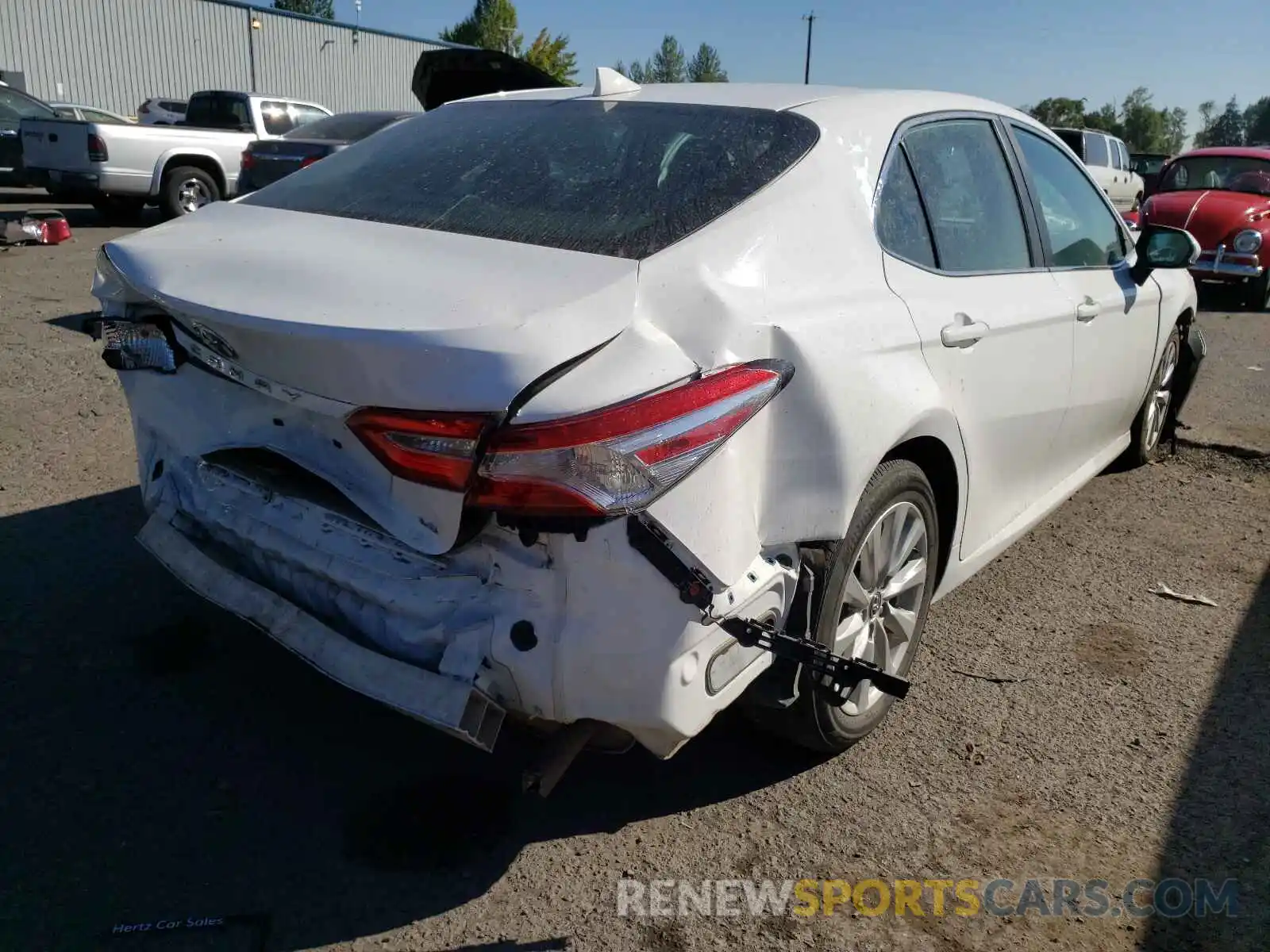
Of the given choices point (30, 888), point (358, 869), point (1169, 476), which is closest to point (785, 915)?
point (358, 869)

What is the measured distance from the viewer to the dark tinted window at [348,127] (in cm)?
1240

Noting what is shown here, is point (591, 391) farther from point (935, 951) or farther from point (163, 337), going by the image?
point (935, 951)

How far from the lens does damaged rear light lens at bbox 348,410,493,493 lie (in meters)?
1.94

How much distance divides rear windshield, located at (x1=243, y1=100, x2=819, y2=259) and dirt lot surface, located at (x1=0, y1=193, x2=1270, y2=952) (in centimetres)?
138

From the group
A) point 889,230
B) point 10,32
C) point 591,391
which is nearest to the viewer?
point 591,391

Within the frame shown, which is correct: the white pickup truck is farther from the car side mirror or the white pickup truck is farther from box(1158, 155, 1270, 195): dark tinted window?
the car side mirror

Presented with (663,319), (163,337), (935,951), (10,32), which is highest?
(10,32)

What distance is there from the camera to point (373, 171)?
303 centimetres

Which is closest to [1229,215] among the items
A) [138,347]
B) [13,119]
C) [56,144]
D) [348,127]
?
[348,127]

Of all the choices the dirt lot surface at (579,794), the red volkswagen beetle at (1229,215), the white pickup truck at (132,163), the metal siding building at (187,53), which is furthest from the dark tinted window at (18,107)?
the red volkswagen beetle at (1229,215)

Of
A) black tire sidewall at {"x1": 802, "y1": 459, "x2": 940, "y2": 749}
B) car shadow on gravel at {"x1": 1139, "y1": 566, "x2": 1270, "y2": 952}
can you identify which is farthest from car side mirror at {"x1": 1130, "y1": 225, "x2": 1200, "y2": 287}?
black tire sidewall at {"x1": 802, "y1": 459, "x2": 940, "y2": 749}

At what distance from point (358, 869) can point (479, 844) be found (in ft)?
0.93

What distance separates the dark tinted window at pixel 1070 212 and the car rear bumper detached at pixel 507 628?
218 centimetres

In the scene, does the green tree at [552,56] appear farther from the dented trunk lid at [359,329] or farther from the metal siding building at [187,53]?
the dented trunk lid at [359,329]
